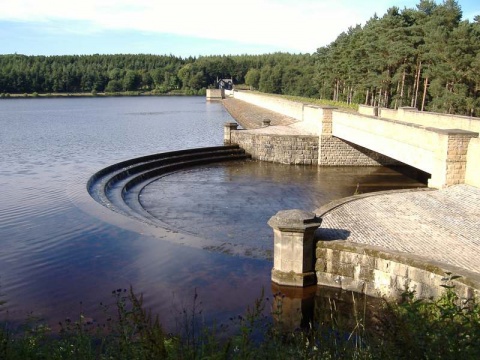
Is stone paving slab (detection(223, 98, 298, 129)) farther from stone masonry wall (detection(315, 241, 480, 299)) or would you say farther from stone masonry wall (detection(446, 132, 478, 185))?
stone masonry wall (detection(315, 241, 480, 299))

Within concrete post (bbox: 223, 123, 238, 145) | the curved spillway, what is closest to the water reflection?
the curved spillway

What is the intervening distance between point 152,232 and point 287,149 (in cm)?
1550

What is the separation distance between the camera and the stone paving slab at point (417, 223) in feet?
31.4

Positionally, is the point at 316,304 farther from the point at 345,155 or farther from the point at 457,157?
the point at 345,155

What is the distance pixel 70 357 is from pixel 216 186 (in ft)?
53.1

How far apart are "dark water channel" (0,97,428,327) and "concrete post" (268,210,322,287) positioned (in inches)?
18.0

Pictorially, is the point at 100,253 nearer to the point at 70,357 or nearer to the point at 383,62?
the point at 70,357

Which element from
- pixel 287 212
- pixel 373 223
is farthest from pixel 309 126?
pixel 287 212

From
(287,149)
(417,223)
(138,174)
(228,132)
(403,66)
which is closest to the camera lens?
(417,223)

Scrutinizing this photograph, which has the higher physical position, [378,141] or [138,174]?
[378,141]

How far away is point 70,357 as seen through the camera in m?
4.47

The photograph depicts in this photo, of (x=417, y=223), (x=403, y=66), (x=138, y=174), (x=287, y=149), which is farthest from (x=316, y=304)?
(x=403, y=66)

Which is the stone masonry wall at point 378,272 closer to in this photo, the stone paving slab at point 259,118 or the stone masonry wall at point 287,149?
the stone masonry wall at point 287,149

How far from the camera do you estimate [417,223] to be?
37.5ft
